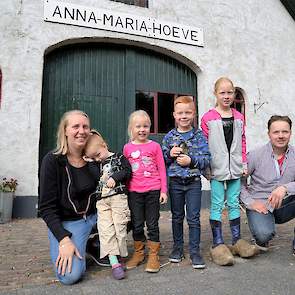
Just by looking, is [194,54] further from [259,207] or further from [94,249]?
[94,249]

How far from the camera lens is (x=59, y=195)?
3000 millimetres

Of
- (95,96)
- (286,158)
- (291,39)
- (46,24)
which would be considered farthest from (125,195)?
(291,39)

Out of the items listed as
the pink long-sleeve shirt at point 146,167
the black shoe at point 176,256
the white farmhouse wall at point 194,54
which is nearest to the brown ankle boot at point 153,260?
the black shoe at point 176,256

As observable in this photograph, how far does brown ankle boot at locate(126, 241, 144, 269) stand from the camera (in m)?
3.17

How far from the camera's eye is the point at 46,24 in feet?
21.2

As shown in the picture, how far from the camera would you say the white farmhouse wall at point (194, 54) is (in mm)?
6129

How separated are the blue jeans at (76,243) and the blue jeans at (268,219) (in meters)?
1.65

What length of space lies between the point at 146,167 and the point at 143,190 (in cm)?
23

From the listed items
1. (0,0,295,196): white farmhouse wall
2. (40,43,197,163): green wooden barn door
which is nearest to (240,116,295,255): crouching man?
(40,43,197,163): green wooden barn door

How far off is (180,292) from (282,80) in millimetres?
7686

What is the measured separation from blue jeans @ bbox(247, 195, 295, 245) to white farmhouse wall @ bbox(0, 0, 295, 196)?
4186 mm

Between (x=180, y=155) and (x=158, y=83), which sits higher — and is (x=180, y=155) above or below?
below

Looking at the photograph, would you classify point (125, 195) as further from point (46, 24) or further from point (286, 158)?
point (46, 24)

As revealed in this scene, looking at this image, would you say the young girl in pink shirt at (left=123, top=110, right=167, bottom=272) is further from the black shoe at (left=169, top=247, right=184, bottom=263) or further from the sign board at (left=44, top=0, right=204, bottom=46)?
the sign board at (left=44, top=0, right=204, bottom=46)
